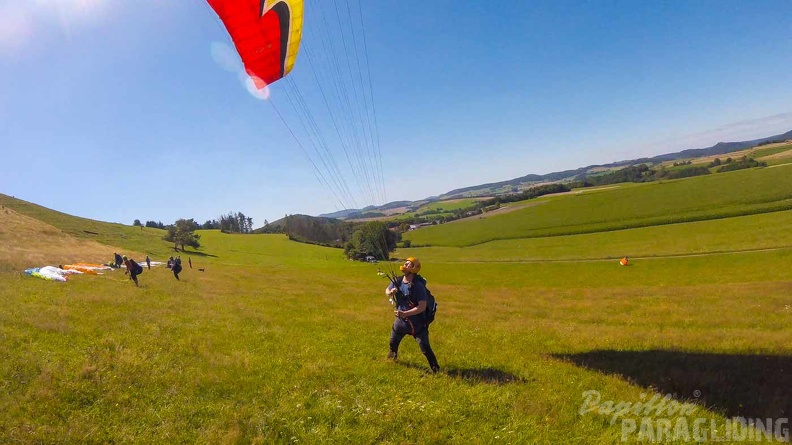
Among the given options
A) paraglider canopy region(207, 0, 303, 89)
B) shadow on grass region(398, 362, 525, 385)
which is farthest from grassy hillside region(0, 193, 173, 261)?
shadow on grass region(398, 362, 525, 385)

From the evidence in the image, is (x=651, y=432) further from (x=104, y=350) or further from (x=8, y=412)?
(x=104, y=350)

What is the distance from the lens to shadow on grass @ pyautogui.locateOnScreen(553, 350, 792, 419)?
6.03m

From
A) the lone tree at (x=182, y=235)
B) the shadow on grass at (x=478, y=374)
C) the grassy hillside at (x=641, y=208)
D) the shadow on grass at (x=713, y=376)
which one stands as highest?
Result: the lone tree at (x=182, y=235)

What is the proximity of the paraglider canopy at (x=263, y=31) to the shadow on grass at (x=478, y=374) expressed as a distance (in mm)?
7953

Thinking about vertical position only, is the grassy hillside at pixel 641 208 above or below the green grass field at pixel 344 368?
below

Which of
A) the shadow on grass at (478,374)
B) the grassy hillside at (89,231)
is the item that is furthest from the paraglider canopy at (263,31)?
the grassy hillside at (89,231)

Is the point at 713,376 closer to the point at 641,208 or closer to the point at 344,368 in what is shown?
the point at 344,368

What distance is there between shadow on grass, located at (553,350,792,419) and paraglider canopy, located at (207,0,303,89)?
10.4m

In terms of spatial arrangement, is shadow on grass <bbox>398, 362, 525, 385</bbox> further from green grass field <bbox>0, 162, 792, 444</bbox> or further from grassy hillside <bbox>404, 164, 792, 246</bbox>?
grassy hillside <bbox>404, 164, 792, 246</bbox>

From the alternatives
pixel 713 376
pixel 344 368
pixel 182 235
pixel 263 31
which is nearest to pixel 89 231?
pixel 182 235

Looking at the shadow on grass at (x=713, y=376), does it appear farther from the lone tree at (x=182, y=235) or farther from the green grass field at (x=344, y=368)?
the lone tree at (x=182, y=235)

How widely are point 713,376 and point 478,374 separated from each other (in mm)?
4443

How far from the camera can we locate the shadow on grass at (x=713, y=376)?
6027 millimetres

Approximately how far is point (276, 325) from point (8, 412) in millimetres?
6654
